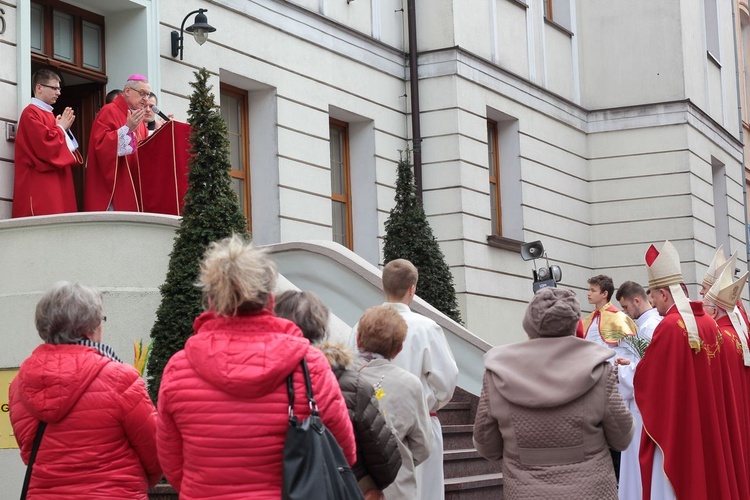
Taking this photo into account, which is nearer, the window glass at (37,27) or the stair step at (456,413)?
the stair step at (456,413)

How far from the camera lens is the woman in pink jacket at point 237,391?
4.84 m

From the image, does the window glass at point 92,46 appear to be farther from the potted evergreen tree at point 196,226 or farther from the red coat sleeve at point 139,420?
the red coat sleeve at point 139,420

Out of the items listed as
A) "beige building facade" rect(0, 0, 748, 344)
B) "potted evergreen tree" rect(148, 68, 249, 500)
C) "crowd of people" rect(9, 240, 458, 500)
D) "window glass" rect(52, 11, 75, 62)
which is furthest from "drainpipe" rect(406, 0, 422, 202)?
"crowd of people" rect(9, 240, 458, 500)

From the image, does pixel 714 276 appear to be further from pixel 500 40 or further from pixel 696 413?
pixel 500 40

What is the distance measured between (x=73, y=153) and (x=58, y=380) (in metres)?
6.47

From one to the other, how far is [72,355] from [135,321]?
15.3ft

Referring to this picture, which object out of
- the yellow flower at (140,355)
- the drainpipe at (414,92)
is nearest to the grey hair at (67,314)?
the yellow flower at (140,355)

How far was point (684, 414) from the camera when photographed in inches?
356

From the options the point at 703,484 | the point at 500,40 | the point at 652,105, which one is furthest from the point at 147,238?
the point at 652,105

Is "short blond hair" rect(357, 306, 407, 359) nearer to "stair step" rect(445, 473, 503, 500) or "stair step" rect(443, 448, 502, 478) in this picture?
"stair step" rect(445, 473, 503, 500)

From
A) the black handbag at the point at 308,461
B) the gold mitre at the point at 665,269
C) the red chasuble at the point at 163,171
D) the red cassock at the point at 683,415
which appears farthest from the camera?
the red chasuble at the point at 163,171

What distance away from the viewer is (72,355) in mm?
5703

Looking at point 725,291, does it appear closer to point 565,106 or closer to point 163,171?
point 163,171

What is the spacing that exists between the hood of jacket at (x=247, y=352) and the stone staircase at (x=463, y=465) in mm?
4934
